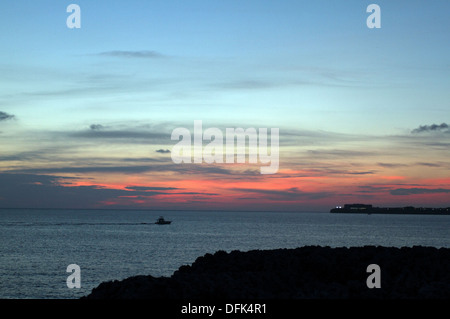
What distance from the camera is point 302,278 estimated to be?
704 inches

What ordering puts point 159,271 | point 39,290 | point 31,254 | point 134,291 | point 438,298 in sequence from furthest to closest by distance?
point 31,254 → point 159,271 → point 39,290 → point 438,298 → point 134,291

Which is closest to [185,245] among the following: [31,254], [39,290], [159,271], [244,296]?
[31,254]

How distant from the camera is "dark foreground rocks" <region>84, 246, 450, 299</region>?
46.1ft

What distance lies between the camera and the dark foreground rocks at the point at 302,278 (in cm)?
1404
